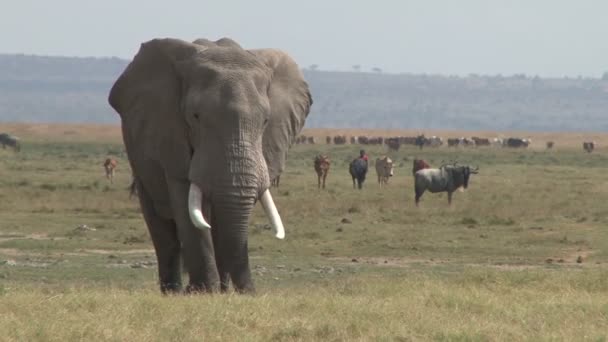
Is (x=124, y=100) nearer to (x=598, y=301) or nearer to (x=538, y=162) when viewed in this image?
(x=598, y=301)

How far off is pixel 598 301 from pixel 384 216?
15261 millimetres

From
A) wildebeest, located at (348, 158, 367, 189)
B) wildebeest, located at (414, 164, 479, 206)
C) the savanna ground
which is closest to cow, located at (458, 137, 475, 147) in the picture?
the savanna ground

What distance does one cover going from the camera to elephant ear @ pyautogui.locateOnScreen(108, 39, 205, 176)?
491 inches

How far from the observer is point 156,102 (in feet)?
41.9

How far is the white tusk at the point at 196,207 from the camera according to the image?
460 inches

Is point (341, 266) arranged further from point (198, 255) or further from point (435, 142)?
point (435, 142)

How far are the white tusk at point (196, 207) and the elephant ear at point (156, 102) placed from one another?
41 centimetres

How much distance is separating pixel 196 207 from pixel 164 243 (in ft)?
5.68

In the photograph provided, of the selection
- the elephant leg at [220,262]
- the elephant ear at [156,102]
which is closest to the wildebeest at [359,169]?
the elephant ear at [156,102]

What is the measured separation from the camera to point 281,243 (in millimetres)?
22172

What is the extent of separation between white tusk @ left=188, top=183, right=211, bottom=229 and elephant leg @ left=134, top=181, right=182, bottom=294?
1.45 metres

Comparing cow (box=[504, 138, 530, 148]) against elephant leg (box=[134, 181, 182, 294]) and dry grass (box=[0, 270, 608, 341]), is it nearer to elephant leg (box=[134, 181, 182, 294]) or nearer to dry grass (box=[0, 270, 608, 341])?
elephant leg (box=[134, 181, 182, 294])

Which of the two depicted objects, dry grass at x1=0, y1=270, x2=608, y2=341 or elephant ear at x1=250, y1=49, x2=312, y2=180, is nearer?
dry grass at x1=0, y1=270, x2=608, y2=341

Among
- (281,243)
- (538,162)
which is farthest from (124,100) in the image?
(538,162)
